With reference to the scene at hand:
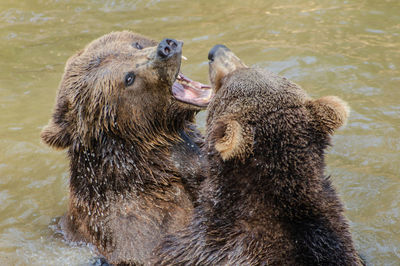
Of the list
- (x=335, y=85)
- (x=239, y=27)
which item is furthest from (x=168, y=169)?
(x=239, y=27)

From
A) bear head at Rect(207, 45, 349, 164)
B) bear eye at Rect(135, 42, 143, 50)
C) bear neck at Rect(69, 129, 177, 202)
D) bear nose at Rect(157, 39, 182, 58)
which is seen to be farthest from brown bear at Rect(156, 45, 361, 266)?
bear eye at Rect(135, 42, 143, 50)

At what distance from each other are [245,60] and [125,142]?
5.52m

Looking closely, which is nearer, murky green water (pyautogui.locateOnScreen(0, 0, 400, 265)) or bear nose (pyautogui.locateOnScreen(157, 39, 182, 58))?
bear nose (pyautogui.locateOnScreen(157, 39, 182, 58))

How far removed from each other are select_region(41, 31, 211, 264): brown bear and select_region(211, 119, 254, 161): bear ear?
1.51 metres

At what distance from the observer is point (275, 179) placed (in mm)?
5488

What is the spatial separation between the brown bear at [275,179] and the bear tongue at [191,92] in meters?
1.25

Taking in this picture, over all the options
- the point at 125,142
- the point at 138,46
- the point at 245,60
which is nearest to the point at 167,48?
the point at 138,46

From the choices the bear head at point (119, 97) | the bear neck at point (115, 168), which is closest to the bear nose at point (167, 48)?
the bear head at point (119, 97)

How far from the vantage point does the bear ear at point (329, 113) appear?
544 centimetres

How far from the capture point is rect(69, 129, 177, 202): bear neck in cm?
690

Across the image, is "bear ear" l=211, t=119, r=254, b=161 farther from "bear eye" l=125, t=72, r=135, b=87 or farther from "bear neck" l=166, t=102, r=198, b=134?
"bear eye" l=125, t=72, r=135, b=87

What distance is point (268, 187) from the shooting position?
5539 mm

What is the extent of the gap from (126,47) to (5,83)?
5.78 m

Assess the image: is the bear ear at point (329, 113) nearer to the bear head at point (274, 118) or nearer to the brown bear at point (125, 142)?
the bear head at point (274, 118)
